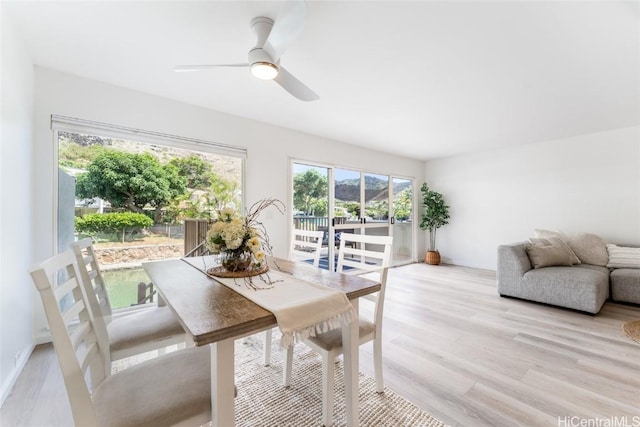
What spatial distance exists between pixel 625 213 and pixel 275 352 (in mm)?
5200

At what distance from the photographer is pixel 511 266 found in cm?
335

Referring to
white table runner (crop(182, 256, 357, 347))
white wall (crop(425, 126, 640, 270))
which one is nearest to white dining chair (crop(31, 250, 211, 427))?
white table runner (crop(182, 256, 357, 347))

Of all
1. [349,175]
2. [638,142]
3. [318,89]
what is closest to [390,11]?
[318,89]

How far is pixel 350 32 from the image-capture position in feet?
5.91

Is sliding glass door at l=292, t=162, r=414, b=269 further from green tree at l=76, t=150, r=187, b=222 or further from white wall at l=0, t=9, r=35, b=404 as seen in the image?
white wall at l=0, t=9, r=35, b=404

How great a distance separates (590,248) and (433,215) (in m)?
2.37

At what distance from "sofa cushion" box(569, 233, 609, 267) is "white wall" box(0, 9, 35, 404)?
5.97m

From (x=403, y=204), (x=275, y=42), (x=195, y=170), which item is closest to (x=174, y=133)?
(x=195, y=170)

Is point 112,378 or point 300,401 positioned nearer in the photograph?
point 112,378

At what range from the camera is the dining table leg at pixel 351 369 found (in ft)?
4.32

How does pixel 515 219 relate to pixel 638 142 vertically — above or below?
below

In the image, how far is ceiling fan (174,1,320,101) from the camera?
1354 millimetres

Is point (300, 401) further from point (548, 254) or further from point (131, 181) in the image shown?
point (548, 254)

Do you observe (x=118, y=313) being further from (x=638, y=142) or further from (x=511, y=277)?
(x=638, y=142)
